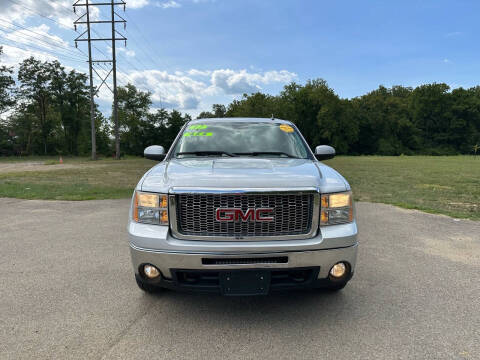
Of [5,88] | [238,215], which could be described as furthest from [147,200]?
[5,88]

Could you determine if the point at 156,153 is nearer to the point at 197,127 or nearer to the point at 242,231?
the point at 197,127

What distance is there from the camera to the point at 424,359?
2.37 meters

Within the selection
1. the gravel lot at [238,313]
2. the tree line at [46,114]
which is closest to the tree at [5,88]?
the tree line at [46,114]

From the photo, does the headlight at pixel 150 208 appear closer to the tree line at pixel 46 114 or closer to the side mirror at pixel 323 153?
the side mirror at pixel 323 153

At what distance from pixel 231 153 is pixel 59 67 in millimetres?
65840

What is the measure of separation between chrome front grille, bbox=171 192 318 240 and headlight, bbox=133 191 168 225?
109mm

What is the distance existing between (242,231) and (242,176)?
435mm

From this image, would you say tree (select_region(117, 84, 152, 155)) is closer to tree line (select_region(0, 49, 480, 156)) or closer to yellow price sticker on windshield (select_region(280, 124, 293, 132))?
tree line (select_region(0, 49, 480, 156))

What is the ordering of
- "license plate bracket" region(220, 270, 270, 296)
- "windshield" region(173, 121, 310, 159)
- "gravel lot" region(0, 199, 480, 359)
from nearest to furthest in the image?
"gravel lot" region(0, 199, 480, 359) → "license plate bracket" region(220, 270, 270, 296) → "windshield" region(173, 121, 310, 159)

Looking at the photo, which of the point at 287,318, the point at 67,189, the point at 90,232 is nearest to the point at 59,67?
the point at 67,189

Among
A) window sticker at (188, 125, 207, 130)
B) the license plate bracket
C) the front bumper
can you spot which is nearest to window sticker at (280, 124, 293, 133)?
window sticker at (188, 125, 207, 130)

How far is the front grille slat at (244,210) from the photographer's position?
8.78ft

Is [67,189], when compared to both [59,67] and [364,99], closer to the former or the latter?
[59,67]

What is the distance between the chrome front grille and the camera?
2.68 metres
